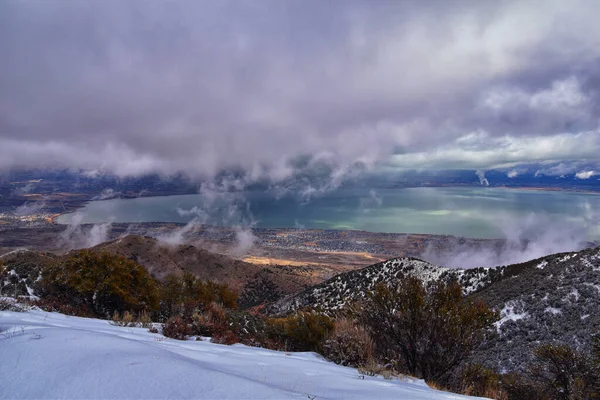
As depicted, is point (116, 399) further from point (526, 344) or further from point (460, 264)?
point (460, 264)

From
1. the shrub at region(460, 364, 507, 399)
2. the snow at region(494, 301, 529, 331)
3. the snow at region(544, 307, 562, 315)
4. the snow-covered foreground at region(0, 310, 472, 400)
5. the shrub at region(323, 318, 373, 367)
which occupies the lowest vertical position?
the snow at region(494, 301, 529, 331)

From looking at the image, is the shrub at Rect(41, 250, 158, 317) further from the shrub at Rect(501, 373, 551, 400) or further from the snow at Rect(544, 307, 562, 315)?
the snow at Rect(544, 307, 562, 315)

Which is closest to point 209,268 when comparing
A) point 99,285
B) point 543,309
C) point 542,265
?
point 542,265

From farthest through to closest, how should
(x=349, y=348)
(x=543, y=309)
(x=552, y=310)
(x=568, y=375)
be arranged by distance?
(x=543, y=309)
(x=552, y=310)
(x=568, y=375)
(x=349, y=348)

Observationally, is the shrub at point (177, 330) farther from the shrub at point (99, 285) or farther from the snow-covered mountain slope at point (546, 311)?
the snow-covered mountain slope at point (546, 311)

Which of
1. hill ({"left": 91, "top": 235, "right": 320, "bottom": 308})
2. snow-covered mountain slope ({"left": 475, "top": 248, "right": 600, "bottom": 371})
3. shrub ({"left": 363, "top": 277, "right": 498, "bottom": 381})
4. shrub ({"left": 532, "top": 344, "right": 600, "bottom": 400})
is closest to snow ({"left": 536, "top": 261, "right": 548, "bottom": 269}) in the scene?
snow-covered mountain slope ({"left": 475, "top": 248, "right": 600, "bottom": 371})

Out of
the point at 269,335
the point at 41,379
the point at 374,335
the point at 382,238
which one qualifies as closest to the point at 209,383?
the point at 41,379

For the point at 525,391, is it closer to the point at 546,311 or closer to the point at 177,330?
the point at 177,330
